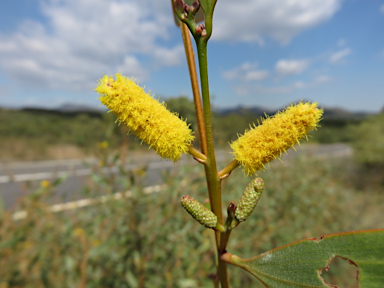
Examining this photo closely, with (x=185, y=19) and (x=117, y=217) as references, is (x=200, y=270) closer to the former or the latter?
(x=117, y=217)

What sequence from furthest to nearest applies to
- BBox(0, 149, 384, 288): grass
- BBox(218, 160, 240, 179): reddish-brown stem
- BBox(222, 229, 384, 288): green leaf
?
BBox(0, 149, 384, 288): grass < BBox(218, 160, 240, 179): reddish-brown stem < BBox(222, 229, 384, 288): green leaf

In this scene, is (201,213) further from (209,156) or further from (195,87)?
(195,87)

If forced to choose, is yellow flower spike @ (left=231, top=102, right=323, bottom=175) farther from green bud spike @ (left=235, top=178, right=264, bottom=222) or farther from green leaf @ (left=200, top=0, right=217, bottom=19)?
green leaf @ (left=200, top=0, right=217, bottom=19)

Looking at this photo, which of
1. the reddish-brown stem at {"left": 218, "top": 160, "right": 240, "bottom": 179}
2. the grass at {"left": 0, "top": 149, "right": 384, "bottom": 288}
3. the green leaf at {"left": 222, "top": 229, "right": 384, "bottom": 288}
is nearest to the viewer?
the green leaf at {"left": 222, "top": 229, "right": 384, "bottom": 288}

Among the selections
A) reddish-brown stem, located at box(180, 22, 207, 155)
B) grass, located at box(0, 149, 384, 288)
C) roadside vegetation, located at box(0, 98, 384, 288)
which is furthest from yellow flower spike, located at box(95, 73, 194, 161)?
grass, located at box(0, 149, 384, 288)

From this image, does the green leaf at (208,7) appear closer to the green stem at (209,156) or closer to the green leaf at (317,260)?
the green stem at (209,156)

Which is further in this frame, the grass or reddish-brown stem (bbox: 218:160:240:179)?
the grass

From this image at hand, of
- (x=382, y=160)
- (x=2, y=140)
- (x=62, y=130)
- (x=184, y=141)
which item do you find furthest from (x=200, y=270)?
(x=62, y=130)
